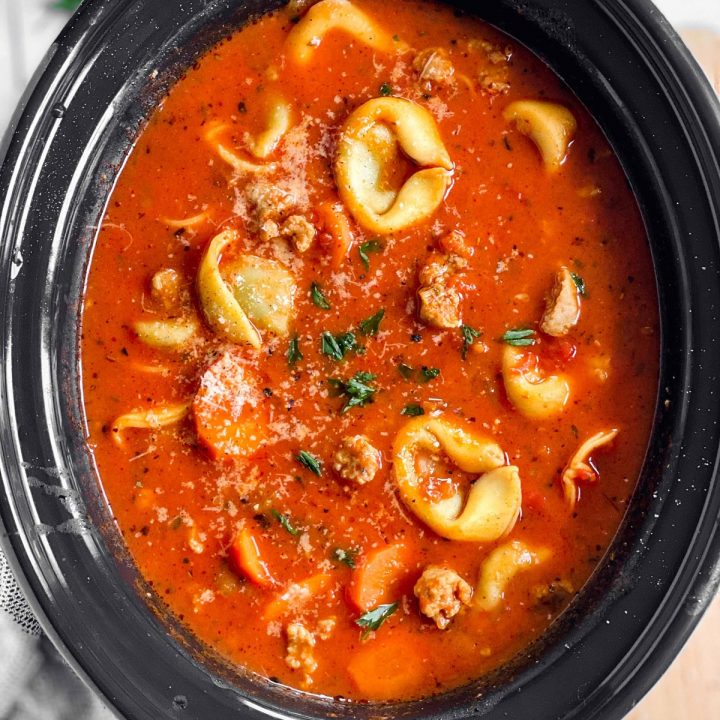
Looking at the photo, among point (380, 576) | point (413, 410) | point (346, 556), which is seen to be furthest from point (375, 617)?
point (413, 410)

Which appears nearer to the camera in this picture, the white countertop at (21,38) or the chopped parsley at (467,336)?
the chopped parsley at (467,336)

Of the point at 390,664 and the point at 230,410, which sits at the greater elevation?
the point at 230,410

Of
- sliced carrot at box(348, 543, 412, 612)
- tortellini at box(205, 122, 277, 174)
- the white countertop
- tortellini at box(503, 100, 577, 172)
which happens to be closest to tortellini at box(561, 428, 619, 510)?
sliced carrot at box(348, 543, 412, 612)

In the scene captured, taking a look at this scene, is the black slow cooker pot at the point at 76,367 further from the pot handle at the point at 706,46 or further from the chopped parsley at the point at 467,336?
the chopped parsley at the point at 467,336

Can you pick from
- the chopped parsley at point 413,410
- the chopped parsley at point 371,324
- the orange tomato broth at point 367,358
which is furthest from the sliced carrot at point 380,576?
the chopped parsley at point 371,324

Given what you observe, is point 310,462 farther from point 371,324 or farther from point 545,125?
point 545,125

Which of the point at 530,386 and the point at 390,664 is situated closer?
the point at 530,386
